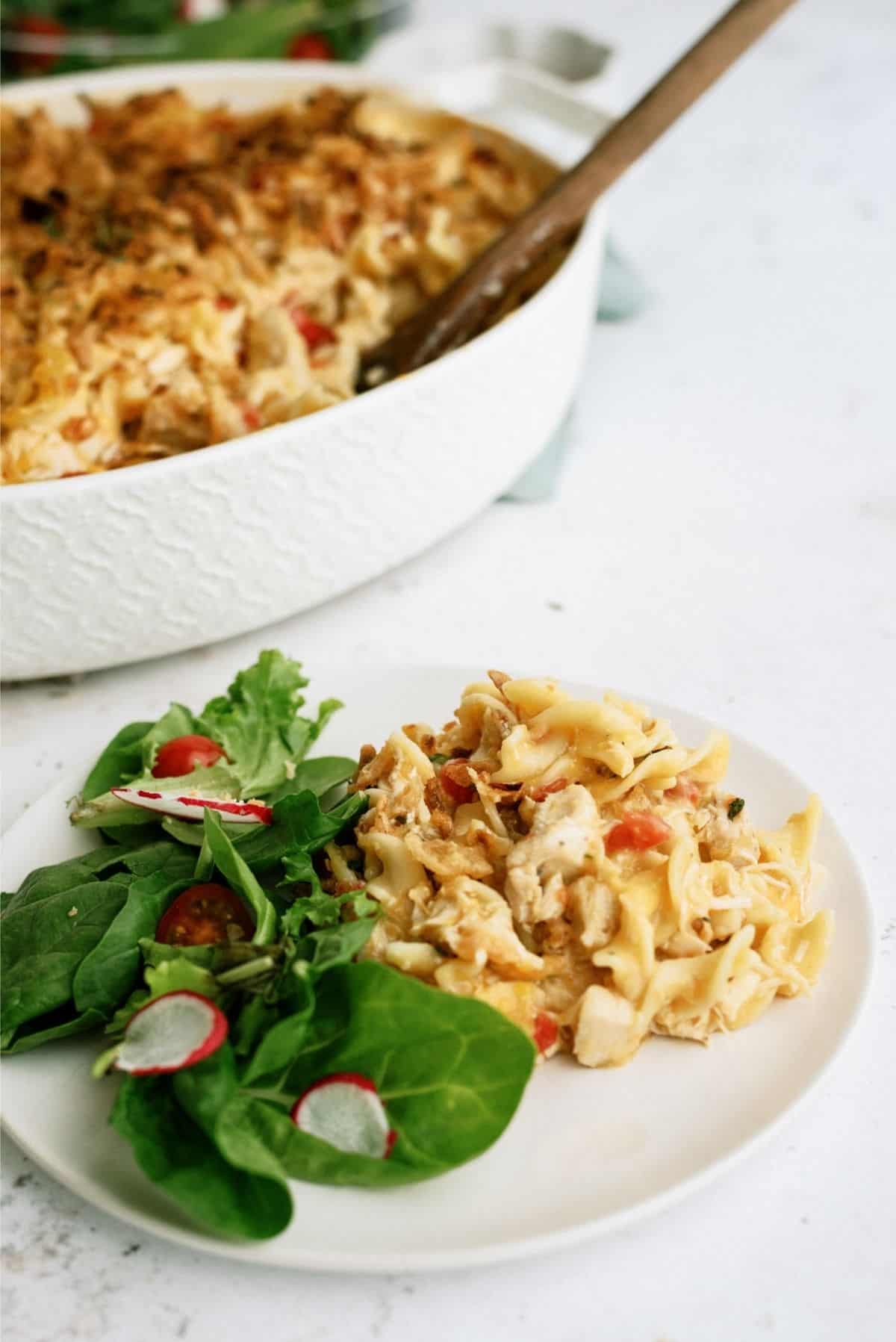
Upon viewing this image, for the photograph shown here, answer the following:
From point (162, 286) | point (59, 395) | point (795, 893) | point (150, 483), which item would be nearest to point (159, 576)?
point (150, 483)

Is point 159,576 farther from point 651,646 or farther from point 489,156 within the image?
point 489,156

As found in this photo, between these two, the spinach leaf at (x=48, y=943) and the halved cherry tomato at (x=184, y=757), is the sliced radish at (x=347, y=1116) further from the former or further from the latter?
the halved cherry tomato at (x=184, y=757)

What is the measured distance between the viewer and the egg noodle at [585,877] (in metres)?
1.25

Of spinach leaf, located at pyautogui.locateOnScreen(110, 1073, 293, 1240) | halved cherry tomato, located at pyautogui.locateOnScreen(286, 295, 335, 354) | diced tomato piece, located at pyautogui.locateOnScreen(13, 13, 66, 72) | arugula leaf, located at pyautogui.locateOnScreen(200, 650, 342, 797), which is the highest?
halved cherry tomato, located at pyautogui.locateOnScreen(286, 295, 335, 354)

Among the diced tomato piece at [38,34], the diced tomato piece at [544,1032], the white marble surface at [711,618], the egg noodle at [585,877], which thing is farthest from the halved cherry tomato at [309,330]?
the diced tomato piece at [38,34]

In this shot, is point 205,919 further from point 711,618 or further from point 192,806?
point 711,618

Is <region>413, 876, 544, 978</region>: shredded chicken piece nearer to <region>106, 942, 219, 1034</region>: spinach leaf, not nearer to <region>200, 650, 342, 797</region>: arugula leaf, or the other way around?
<region>106, 942, 219, 1034</region>: spinach leaf

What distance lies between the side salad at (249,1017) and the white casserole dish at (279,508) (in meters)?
0.32

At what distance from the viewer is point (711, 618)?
204cm

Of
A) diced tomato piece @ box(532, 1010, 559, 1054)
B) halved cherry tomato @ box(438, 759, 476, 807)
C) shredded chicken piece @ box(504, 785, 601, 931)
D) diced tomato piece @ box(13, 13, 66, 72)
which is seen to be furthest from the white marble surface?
diced tomato piece @ box(13, 13, 66, 72)

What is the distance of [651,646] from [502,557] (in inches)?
11.7

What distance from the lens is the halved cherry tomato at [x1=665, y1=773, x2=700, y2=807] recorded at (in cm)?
142

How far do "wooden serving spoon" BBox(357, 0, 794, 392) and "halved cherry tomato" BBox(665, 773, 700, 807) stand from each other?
887mm

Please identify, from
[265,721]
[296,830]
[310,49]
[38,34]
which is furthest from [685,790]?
[38,34]
